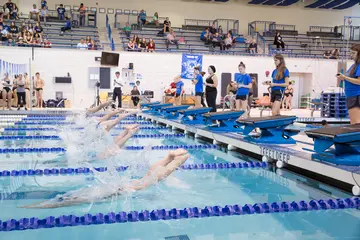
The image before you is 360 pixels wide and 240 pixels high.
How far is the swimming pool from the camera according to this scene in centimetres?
237

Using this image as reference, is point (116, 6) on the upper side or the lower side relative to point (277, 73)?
upper

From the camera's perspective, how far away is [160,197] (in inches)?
123

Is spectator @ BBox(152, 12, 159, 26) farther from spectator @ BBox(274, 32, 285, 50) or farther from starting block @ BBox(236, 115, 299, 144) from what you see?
starting block @ BBox(236, 115, 299, 144)

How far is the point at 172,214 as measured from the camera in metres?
2.59

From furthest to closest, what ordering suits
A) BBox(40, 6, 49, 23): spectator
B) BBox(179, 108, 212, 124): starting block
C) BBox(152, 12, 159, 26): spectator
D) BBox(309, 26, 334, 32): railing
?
BBox(309, 26, 334, 32): railing
BBox(152, 12, 159, 26): spectator
BBox(40, 6, 49, 23): spectator
BBox(179, 108, 212, 124): starting block

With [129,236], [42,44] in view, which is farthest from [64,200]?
[42,44]

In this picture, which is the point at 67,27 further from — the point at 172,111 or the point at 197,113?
the point at 197,113

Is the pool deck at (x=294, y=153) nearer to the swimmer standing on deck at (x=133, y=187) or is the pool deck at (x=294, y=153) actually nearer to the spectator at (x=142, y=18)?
the swimmer standing on deck at (x=133, y=187)

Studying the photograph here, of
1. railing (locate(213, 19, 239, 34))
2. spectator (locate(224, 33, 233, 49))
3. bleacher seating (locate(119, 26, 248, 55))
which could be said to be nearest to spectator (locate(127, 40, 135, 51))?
bleacher seating (locate(119, 26, 248, 55))

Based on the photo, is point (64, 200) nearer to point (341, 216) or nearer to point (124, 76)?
point (341, 216)

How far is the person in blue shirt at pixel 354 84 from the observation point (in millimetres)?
4008

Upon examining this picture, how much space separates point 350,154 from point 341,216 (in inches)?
30.3

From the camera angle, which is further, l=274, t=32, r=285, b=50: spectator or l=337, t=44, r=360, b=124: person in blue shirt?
l=274, t=32, r=285, b=50: spectator

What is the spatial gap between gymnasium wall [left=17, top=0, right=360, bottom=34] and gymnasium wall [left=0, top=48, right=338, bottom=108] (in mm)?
4758
